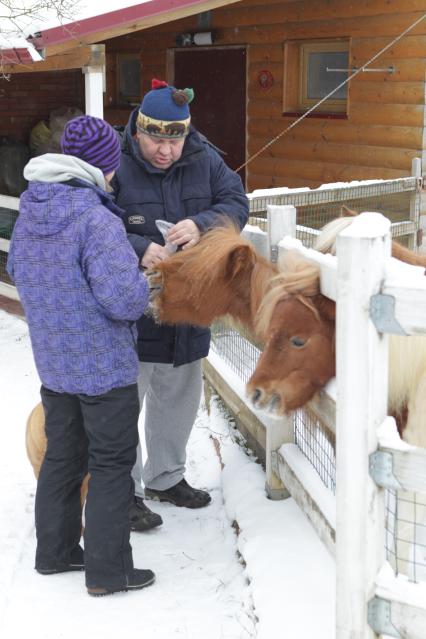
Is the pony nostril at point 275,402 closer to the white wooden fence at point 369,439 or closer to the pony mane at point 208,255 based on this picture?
the white wooden fence at point 369,439

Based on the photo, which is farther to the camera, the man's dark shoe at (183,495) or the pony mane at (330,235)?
the man's dark shoe at (183,495)

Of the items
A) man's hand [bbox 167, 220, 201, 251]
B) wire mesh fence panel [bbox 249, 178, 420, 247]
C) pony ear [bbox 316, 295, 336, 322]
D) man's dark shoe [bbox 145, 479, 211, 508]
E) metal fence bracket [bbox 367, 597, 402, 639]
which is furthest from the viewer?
wire mesh fence panel [bbox 249, 178, 420, 247]

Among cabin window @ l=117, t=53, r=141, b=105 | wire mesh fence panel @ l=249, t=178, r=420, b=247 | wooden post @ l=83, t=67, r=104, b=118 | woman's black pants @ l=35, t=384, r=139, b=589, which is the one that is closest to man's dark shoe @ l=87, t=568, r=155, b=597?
woman's black pants @ l=35, t=384, r=139, b=589

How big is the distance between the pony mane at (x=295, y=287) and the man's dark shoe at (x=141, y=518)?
57.9 inches

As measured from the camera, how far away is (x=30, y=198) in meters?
3.18

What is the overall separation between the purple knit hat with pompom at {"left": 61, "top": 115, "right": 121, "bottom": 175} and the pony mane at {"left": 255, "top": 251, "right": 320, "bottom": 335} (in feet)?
2.88

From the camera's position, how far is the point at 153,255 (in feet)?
11.5

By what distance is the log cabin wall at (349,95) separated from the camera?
852 centimetres

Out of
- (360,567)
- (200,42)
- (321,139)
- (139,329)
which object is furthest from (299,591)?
(200,42)

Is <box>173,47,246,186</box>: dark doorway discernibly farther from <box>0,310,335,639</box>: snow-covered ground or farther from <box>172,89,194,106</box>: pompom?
<box>172,89,194,106</box>: pompom

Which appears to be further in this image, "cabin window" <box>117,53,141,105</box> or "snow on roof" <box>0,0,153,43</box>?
"cabin window" <box>117,53,141,105</box>

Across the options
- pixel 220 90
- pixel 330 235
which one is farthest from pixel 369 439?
pixel 220 90

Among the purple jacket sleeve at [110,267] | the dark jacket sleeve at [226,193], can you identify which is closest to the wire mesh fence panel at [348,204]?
the dark jacket sleeve at [226,193]

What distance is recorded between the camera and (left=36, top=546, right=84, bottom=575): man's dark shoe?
3562 millimetres
